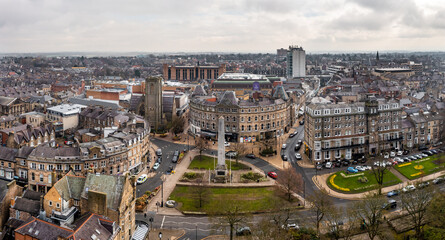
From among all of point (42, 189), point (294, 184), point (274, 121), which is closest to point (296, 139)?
point (274, 121)

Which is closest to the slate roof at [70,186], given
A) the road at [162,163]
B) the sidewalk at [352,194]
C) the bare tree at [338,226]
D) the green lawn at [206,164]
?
the road at [162,163]

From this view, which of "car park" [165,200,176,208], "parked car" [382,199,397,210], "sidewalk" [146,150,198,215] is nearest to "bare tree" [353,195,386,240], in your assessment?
"parked car" [382,199,397,210]

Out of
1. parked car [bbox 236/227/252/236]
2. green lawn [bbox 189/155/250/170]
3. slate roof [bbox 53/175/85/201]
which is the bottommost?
parked car [bbox 236/227/252/236]

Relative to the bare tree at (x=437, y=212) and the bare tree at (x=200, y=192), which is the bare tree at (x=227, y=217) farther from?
the bare tree at (x=437, y=212)

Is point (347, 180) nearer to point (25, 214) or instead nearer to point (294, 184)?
point (294, 184)

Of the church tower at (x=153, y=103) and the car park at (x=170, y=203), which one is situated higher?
the church tower at (x=153, y=103)

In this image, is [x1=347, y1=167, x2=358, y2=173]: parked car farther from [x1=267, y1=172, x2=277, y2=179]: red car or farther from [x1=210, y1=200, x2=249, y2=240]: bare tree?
[x1=210, y1=200, x2=249, y2=240]: bare tree
